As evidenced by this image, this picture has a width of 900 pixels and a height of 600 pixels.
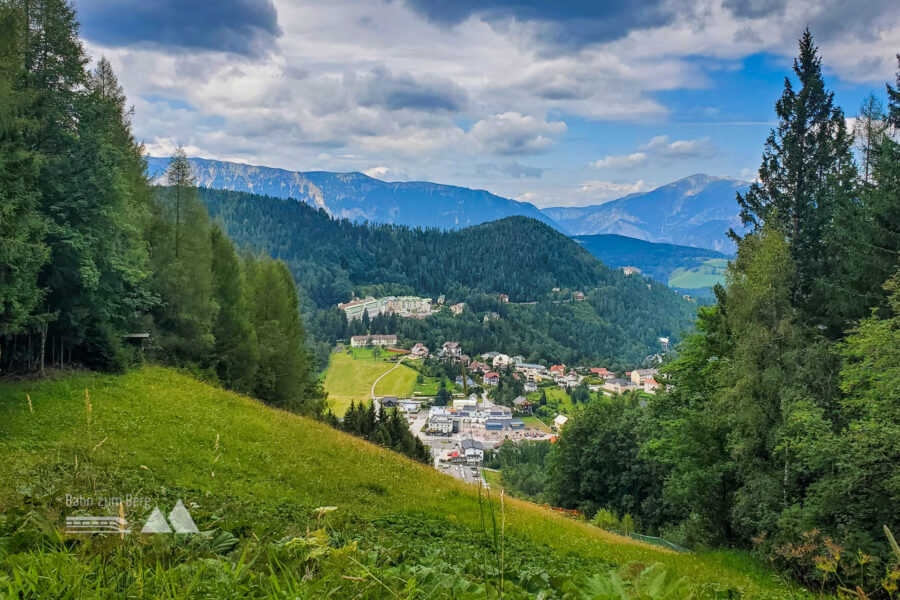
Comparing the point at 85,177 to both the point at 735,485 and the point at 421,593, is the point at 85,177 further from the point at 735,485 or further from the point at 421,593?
the point at 735,485

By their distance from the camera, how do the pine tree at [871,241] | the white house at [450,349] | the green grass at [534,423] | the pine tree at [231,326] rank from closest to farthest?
1. the pine tree at [871,241]
2. the pine tree at [231,326]
3. the green grass at [534,423]
4. the white house at [450,349]

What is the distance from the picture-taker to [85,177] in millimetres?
17531

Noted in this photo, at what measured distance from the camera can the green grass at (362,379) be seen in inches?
4774

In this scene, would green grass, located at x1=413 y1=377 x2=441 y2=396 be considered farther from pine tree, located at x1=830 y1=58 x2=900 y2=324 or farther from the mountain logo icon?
the mountain logo icon

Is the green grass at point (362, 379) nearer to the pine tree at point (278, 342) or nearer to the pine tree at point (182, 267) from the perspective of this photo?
the pine tree at point (278, 342)

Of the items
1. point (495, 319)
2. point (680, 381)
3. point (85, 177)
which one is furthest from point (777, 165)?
point (495, 319)

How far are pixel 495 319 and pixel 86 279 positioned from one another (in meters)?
177

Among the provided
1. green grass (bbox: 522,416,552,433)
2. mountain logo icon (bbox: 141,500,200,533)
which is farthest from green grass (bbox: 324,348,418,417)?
mountain logo icon (bbox: 141,500,200,533)

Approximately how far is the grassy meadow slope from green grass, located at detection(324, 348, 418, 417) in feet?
312

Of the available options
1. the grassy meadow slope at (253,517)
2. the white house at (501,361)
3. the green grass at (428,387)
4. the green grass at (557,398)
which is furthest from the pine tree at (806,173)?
the white house at (501,361)

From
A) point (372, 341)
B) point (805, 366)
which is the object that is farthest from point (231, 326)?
point (372, 341)

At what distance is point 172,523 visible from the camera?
130 inches

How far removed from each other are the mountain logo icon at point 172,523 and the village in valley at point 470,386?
229 ft

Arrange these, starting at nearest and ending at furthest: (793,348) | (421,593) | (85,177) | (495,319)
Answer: (421,593) → (793,348) → (85,177) → (495,319)
